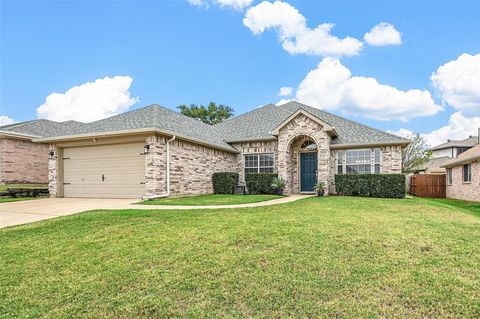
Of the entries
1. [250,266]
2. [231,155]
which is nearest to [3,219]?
[250,266]

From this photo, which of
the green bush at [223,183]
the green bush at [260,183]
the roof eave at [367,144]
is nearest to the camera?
the roof eave at [367,144]

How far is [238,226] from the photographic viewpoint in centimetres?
641

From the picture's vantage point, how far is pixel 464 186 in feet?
58.6

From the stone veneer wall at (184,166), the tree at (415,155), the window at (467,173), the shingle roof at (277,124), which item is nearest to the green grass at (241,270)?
the stone veneer wall at (184,166)

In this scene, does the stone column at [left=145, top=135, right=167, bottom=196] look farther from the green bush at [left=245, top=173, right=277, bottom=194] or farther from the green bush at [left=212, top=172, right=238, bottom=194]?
the green bush at [left=245, top=173, right=277, bottom=194]

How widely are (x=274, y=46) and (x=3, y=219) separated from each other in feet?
53.9

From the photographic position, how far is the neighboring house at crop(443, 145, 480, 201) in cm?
1619

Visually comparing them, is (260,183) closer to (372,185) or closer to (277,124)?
(277,124)

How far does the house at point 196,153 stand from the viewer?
42.0 ft

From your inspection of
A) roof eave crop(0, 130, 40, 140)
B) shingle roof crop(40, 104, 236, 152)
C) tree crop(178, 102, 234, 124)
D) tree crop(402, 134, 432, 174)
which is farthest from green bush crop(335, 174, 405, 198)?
tree crop(178, 102, 234, 124)

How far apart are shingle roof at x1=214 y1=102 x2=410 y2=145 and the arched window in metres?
1.20

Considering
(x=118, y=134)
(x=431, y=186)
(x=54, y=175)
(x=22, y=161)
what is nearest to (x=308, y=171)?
(x=431, y=186)

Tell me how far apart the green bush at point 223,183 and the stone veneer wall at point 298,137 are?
109 inches

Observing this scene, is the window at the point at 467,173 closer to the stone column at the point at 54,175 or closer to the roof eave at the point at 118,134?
the roof eave at the point at 118,134
